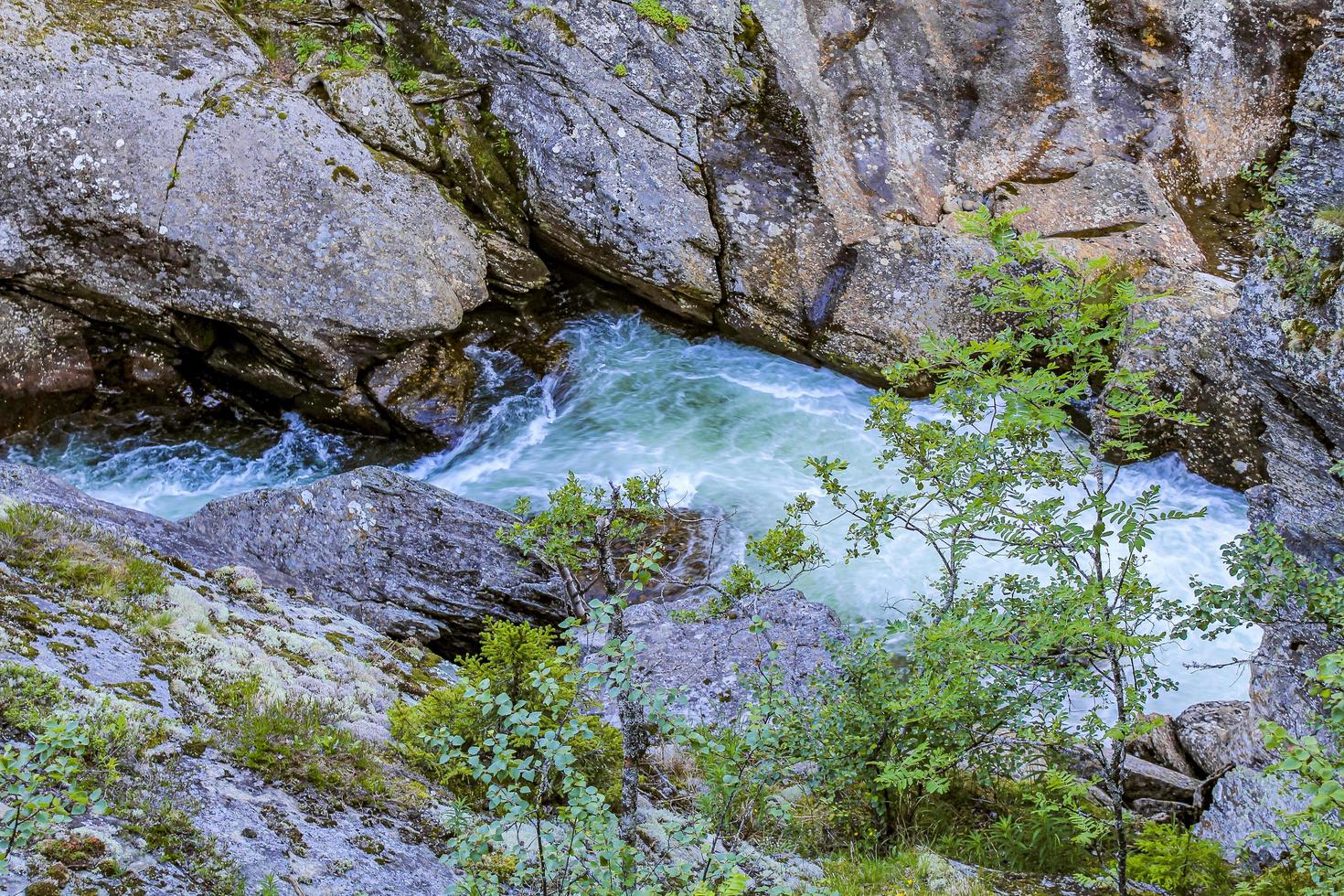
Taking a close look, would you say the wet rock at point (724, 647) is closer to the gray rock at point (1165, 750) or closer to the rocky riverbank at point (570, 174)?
the gray rock at point (1165, 750)

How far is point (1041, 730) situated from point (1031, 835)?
3.31ft

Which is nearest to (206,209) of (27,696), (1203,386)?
(27,696)

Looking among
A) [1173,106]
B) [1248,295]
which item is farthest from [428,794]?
[1173,106]

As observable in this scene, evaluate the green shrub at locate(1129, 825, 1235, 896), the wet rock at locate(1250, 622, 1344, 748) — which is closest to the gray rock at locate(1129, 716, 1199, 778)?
the wet rock at locate(1250, 622, 1344, 748)

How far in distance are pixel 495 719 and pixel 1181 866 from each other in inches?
176

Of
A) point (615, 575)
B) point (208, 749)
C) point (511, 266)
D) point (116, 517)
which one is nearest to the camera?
point (208, 749)

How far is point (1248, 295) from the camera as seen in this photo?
651 centimetres

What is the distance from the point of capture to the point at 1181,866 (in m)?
5.58

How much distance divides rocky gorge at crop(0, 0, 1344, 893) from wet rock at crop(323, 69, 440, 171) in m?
0.06

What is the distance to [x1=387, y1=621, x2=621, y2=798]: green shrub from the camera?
5012 millimetres

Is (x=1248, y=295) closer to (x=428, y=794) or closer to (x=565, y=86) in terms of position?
(x=428, y=794)

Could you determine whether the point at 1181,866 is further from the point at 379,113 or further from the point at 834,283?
the point at 379,113

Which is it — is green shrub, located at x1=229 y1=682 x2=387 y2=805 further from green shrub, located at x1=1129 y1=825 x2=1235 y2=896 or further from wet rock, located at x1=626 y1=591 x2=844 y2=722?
green shrub, located at x1=1129 y1=825 x2=1235 y2=896

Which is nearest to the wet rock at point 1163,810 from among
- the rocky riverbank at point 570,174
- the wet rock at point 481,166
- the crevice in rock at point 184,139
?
the rocky riverbank at point 570,174
